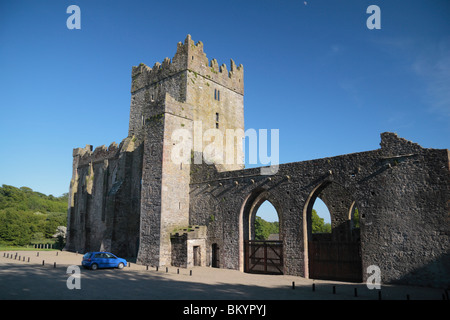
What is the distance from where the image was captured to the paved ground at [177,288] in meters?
12.4

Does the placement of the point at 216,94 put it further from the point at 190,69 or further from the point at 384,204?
the point at 384,204

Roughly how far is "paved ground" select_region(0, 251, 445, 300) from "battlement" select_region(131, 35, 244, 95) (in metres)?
18.1

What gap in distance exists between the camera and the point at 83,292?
1288 centimetres

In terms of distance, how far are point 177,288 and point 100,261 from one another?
8.01 m

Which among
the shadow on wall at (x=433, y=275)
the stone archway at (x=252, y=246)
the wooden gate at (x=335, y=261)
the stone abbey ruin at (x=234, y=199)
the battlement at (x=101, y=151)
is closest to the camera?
the shadow on wall at (x=433, y=275)

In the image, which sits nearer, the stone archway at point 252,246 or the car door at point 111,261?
the stone archway at point 252,246

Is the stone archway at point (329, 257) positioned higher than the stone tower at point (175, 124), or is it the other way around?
the stone tower at point (175, 124)

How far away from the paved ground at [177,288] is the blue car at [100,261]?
121 cm

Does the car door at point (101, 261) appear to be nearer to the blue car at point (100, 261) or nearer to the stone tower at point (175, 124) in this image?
the blue car at point (100, 261)

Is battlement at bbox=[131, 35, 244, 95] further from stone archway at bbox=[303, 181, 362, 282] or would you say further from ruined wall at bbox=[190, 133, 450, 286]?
stone archway at bbox=[303, 181, 362, 282]

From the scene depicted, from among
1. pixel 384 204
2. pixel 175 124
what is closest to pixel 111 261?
pixel 175 124

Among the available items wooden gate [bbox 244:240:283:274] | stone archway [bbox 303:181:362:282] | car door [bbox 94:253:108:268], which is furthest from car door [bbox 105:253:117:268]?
stone archway [bbox 303:181:362:282]

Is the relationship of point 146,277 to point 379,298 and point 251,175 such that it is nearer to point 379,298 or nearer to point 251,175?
point 251,175

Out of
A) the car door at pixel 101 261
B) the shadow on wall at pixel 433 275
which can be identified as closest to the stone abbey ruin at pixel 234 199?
the shadow on wall at pixel 433 275
